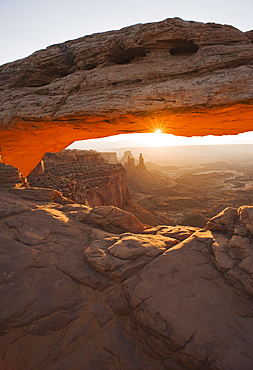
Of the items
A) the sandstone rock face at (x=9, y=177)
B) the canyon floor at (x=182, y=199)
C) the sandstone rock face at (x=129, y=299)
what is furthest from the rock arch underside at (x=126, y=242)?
the canyon floor at (x=182, y=199)

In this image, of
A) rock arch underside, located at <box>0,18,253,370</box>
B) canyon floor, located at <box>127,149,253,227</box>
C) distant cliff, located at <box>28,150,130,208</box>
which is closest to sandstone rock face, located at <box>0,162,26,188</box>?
rock arch underside, located at <box>0,18,253,370</box>

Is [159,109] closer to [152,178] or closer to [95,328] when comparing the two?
[95,328]

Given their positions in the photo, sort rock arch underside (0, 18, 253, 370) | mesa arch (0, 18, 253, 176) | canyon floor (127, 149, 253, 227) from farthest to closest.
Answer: canyon floor (127, 149, 253, 227) < mesa arch (0, 18, 253, 176) < rock arch underside (0, 18, 253, 370)

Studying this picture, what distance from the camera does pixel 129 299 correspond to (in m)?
3.51

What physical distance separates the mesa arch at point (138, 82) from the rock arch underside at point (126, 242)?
4 centimetres

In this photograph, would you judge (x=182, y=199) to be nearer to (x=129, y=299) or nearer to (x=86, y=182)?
(x=86, y=182)

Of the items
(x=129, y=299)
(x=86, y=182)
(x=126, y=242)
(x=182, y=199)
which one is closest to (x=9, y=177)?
(x=126, y=242)

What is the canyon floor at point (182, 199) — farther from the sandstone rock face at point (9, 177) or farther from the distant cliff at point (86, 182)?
the sandstone rock face at point (9, 177)

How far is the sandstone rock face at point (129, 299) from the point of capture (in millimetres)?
2818

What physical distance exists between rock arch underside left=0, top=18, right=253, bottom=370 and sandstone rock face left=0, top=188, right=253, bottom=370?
2 cm

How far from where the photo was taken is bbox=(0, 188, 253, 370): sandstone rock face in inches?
111

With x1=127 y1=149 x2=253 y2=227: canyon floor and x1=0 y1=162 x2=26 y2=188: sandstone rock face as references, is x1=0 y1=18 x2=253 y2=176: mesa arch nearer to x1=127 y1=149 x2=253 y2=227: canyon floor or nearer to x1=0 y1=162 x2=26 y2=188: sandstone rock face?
x1=0 y1=162 x2=26 y2=188: sandstone rock face

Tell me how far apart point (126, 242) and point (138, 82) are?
5.45m

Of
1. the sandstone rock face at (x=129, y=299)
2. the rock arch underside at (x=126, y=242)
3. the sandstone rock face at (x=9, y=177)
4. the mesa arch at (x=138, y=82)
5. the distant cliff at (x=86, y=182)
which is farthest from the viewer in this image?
the distant cliff at (x=86, y=182)
